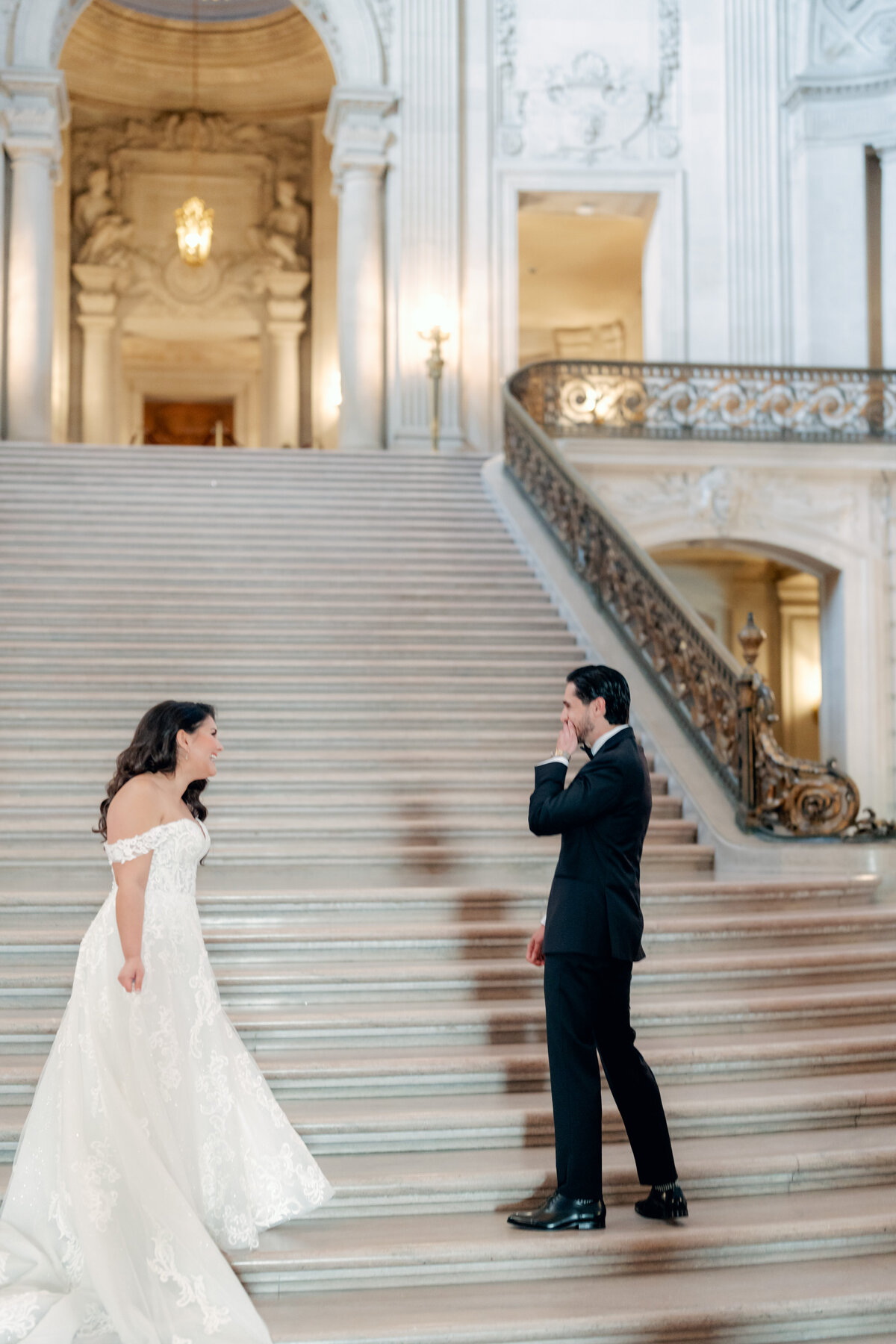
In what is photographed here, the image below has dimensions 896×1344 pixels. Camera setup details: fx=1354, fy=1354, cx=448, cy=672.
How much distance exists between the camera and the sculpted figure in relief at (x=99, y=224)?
66.1 ft

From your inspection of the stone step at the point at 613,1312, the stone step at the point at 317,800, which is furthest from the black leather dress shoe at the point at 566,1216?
the stone step at the point at 317,800

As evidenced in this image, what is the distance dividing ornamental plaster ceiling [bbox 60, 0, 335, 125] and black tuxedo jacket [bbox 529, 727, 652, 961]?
61.1 feet

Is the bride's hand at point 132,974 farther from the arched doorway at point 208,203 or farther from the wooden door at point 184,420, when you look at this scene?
the wooden door at point 184,420

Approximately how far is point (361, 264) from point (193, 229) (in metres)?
2.09

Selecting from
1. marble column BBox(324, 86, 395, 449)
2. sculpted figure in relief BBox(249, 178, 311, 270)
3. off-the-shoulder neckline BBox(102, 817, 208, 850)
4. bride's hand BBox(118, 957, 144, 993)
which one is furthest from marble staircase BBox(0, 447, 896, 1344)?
sculpted figure in relief BBox(249, 178, 311, 270)

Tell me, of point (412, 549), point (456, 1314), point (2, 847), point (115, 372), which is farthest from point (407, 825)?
point (115, 372)

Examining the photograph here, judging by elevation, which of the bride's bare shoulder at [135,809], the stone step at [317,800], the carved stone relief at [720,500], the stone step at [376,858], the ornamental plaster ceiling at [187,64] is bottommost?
the stone step at [376,858]

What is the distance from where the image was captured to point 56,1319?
10.6ft

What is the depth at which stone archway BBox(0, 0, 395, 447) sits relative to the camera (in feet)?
51.0

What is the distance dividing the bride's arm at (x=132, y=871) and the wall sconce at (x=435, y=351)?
1183 cm

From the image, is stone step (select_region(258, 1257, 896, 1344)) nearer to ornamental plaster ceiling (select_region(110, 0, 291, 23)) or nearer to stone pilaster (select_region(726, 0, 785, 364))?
stone pilaster (select_region(726, 0, 785, 364))

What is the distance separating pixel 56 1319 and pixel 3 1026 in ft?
5.70

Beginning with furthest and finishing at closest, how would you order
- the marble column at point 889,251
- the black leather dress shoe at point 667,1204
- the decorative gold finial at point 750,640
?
the marble column at point 889,251
the decorative gold finial at point 750,640
the black leather dress shoe at point 667,1204

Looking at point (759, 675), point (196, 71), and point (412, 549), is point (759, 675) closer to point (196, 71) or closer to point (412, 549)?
point (412, 549)
